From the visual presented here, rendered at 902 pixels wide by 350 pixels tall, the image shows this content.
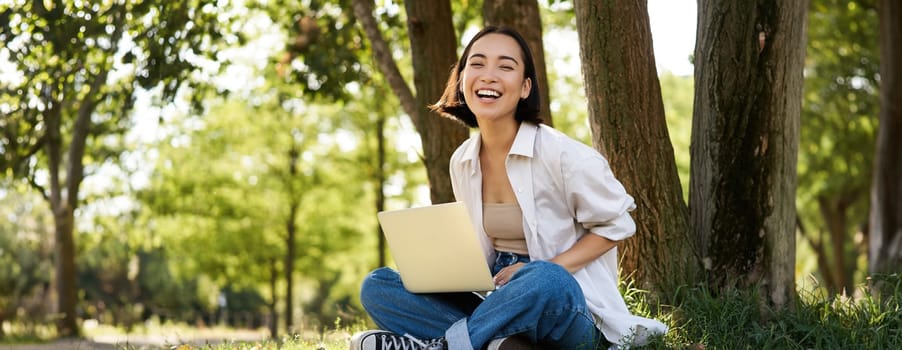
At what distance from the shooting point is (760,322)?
16.4 ft

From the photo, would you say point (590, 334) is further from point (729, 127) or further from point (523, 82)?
point (729, 127)

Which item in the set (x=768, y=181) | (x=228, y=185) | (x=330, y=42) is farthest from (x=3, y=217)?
(x=768, y=181)

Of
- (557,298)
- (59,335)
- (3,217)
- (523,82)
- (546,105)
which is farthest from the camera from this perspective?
(3,217)

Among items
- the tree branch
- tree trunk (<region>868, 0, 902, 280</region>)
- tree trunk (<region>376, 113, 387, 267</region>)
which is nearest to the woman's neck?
the tree branch

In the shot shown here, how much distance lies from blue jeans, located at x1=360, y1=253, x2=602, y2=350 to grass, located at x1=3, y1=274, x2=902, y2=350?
0.45 meters

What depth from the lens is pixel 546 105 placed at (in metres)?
6.92

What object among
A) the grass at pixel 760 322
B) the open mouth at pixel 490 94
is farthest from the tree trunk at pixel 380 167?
the open mouth at pixel 490 94

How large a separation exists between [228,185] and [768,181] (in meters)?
18.8

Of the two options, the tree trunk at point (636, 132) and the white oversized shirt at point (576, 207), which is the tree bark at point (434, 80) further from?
the white oversized shirt at point (576, 207)

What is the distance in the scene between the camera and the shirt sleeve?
3902 millimetres

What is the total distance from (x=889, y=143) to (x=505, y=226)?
10.3 meters

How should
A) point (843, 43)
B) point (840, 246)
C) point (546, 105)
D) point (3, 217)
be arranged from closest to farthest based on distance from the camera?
point (546, 105)
point (843, 43)
point (840, 246)
point (3, 217)

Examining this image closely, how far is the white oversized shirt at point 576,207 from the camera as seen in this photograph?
3.93m

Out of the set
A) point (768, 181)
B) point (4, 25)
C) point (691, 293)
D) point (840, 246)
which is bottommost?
point (840, 246)
